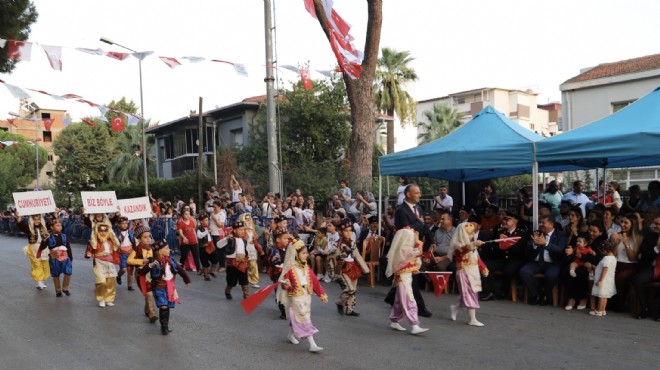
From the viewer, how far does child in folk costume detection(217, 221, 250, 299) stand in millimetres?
10789

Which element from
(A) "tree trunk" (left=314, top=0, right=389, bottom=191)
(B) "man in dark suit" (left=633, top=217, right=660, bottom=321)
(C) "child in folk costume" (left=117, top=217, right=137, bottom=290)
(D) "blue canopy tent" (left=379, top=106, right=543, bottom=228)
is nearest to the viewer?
(B) "man in dark suit" (left=633, top=217, right=660, bottom=321)

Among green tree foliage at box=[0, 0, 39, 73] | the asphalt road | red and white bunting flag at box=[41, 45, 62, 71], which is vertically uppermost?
green tree foliage at box=[0, 0, 39, 73]

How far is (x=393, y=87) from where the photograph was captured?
34.4 metres

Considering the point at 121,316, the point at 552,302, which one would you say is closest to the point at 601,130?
the point at 552,302

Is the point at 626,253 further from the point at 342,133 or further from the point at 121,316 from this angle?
the point at 342,133

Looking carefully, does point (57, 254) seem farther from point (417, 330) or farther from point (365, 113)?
point (365, 113)

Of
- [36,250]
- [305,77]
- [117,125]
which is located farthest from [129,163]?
[36,250]

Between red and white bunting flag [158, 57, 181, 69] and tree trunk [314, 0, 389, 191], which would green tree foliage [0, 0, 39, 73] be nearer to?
red and white bunting flag [158, 57, 181, 69]

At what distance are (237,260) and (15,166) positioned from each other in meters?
64.3

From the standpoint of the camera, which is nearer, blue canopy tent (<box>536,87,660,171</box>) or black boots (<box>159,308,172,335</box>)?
black boots (<box>159,308,172,335</box>)

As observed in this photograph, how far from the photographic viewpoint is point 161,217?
20.6 m

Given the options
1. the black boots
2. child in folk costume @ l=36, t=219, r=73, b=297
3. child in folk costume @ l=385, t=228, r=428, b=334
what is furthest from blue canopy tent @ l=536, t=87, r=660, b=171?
child in folk costume @ l=36, t=219, r=73, b=297

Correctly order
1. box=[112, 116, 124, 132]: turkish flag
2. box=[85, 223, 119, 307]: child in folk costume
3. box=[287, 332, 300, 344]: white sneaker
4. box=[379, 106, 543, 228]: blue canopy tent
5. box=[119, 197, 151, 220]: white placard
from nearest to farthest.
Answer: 1. box=[287, 332, 300, 344]: white sneaker
2. box=[379, 106, 543, 228]: blue canopy tent
3. box=[85, 223, 119, 307]: child in folk costume
4. box=[119, 197, 151, 220]: white placard
5. box=[112, 116, 124, 132]: turkish flag

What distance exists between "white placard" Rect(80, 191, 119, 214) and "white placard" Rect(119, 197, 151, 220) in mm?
205
